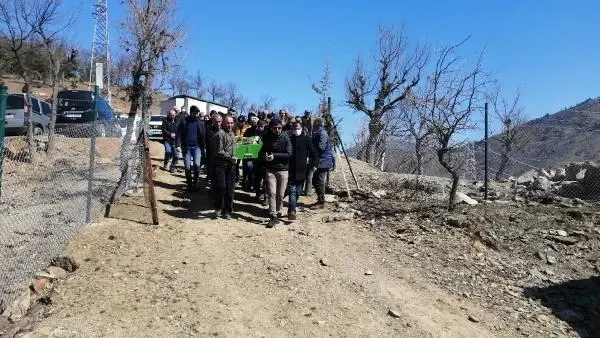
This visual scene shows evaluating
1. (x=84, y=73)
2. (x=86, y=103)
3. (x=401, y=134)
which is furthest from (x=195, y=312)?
(x=84, y=73)

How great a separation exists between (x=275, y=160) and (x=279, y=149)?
0.60ft

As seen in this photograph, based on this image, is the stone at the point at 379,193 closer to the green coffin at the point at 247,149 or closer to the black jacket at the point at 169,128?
the green coffin at the point at 247,149

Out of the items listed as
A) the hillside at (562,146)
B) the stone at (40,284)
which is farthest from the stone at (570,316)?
the hillside at (562,146)

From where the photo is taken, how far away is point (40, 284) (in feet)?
18.5

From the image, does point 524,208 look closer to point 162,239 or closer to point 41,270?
point 162,239

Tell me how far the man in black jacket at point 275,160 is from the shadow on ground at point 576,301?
150 inches

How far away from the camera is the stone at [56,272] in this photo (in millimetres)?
5855

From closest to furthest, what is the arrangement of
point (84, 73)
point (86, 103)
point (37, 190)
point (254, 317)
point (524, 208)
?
point (254, 317)
point (37, 190)
point (524, 208)
point (86, 103)
point (84, 73)

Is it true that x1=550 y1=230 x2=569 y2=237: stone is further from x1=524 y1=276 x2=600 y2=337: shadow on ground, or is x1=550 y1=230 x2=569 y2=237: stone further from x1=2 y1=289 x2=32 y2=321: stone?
x1=2 y1=289 x2=32 y2=321: stone

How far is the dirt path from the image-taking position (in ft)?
16.7

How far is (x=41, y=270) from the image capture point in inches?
233

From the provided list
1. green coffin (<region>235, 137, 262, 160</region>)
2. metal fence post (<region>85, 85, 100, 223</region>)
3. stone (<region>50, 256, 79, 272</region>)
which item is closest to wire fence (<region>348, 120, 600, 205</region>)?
green coffin (<region>235, 137, 262, 160</region>)

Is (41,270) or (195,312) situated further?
(41,270)

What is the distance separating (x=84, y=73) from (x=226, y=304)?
5944 cm
